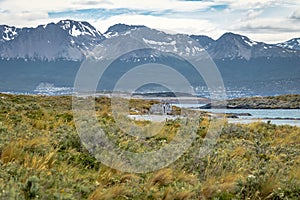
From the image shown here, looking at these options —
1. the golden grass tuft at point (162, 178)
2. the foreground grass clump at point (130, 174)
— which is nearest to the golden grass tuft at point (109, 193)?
the foreground grass clump at point (130, 174)

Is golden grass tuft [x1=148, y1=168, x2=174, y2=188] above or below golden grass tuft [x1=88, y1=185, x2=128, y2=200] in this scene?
below

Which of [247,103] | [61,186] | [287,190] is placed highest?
[61,186]

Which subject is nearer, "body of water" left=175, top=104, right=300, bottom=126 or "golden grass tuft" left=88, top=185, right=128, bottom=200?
"golden grass tuft" left=88, top=185, right=128, bottom=200

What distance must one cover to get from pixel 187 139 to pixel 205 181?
4.27m

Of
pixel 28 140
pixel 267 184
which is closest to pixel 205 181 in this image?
pixel 267 184

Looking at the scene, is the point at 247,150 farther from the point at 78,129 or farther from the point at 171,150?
the point at 78,129

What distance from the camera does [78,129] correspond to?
11844 millimetres

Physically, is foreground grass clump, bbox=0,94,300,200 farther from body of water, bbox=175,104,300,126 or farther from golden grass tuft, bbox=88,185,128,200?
body of water, bbox=175,104,300,126

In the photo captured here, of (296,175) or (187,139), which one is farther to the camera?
(187,139)

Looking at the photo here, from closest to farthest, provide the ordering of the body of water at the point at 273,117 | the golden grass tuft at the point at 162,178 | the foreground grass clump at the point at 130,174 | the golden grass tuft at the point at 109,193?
1. the foreground grass clump at the point at 130,174
2. the golden grass tuft at the point at 109,193
3. the golden grass tuft at the point at 162,178
4. the body of water at the point at 273,117

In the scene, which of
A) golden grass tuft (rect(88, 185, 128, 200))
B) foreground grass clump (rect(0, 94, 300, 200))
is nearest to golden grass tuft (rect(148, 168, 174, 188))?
foreground grass clump (rect(0, 94, 300, 200))

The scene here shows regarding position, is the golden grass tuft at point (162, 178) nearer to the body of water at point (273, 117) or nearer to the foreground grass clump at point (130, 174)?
the foreground grass clump at point (130, 174)

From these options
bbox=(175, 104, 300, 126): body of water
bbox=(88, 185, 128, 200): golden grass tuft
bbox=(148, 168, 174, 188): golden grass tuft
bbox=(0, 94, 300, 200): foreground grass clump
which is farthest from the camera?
bbox=(175, 104, 300, 126): body of water

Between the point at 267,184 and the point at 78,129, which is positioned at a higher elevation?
the point at 78,129
